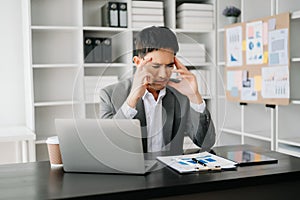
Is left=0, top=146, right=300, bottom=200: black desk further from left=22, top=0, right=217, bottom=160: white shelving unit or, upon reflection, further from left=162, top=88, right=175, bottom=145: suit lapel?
left=22, top=0, right=217, bottom=160: white shelving unit

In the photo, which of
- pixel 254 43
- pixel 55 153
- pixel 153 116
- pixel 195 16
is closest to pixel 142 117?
pixel 153 116

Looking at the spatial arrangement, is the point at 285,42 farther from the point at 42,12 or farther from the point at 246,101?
the point at 42,12

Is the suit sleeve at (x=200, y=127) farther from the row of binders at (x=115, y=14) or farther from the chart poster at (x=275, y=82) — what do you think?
the row of binders at (x=115, y=14)

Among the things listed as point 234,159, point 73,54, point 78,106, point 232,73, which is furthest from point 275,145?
point 78,106

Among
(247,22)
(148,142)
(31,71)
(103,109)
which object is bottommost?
(148,142)

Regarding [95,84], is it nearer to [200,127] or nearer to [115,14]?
[200,127]

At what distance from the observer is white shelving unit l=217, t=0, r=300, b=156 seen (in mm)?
3189

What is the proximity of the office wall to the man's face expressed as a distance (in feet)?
8.41

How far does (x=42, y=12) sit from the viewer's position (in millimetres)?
3760

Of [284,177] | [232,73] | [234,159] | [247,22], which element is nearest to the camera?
[284,177]

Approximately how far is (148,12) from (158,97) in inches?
93.8

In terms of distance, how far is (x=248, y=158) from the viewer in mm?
1748

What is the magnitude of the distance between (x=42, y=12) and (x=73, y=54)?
48cm

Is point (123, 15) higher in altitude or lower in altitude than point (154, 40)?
higher
